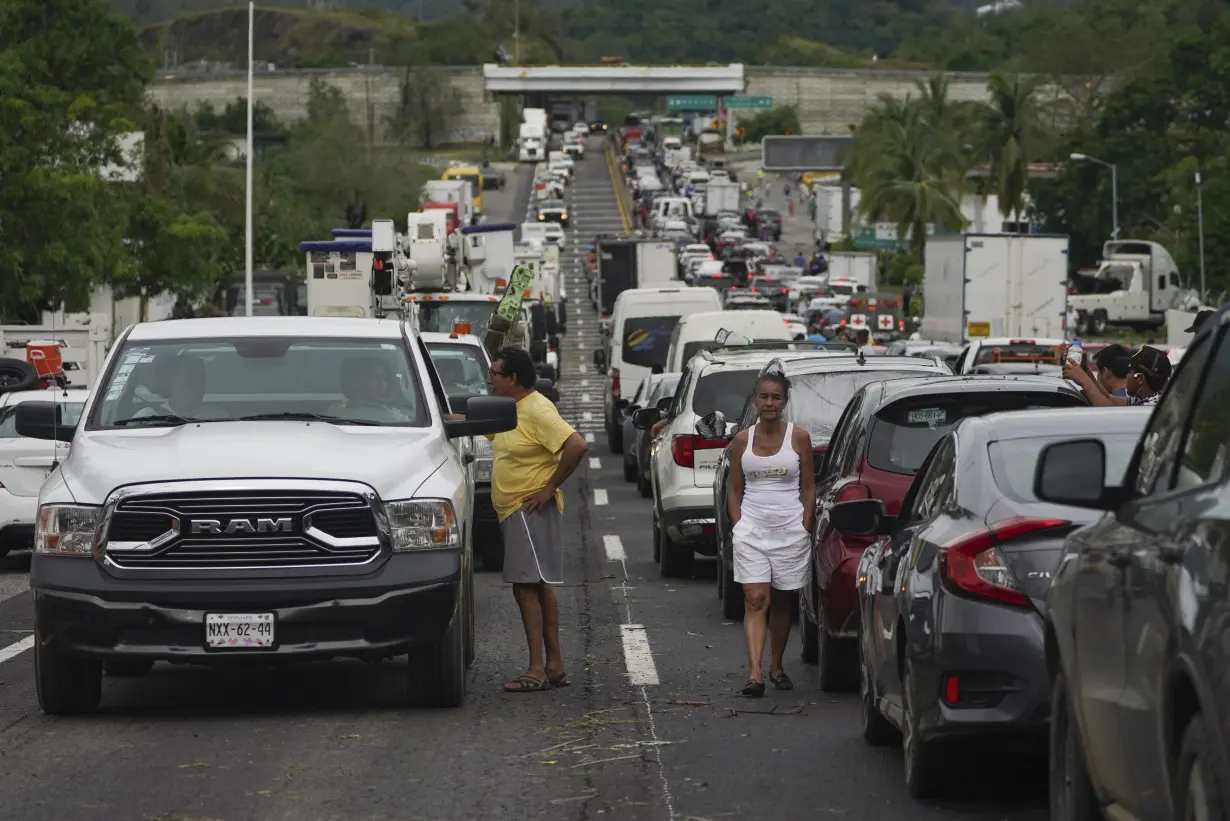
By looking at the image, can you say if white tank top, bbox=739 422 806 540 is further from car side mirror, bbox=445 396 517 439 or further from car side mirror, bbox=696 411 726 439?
car side mirror, bbox=696 411 726 439

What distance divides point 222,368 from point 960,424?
4311 millimetres

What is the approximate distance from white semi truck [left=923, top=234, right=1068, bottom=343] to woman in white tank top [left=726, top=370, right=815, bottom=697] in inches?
1415

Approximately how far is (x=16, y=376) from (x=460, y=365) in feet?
21.9

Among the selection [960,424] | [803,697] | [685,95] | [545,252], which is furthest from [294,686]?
[685,95]

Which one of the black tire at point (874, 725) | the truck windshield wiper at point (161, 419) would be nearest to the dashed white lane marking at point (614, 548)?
the truck windshield wiper at point (161, 419)

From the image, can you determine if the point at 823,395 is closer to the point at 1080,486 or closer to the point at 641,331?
the point at 1080,486

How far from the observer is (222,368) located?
38.8ft

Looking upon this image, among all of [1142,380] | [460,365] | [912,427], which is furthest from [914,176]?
[912,427]

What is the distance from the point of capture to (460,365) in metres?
21.6

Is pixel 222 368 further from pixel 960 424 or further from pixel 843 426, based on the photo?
pixel 960 424

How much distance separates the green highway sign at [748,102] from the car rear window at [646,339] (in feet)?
508

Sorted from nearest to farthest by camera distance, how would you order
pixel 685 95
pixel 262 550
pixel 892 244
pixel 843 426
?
pixel 262 550
pixel 843 426
pixel 892 244
pixel 685 95

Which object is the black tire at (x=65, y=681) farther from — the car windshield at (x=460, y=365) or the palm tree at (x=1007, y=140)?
the palm tree at (x=1007, y=140)

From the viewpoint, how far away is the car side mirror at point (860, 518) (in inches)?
372
